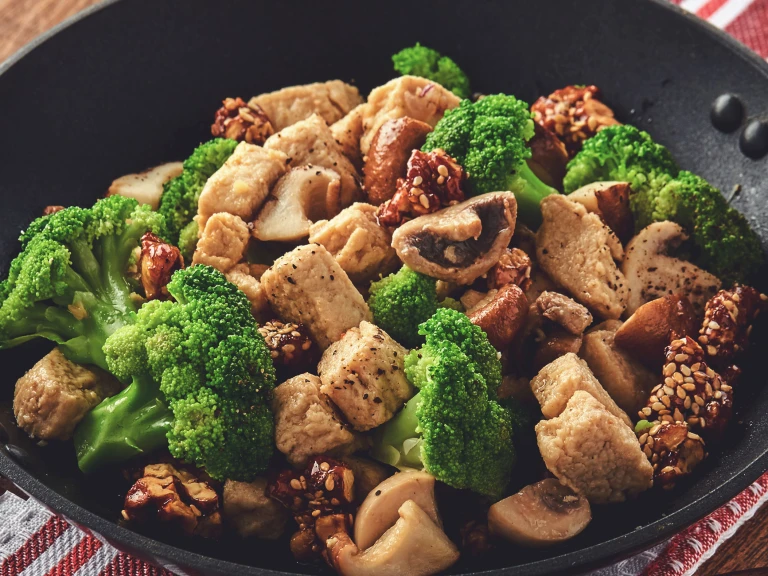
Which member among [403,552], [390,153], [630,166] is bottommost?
Result: [403,552]

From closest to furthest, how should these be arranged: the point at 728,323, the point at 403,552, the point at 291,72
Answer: the point at 403,552
the point at 728,323
the point at 291,72

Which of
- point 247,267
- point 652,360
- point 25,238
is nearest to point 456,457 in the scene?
point 652,360

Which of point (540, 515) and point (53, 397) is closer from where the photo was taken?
point (540, 515)

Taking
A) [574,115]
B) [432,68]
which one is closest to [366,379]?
[574,115]

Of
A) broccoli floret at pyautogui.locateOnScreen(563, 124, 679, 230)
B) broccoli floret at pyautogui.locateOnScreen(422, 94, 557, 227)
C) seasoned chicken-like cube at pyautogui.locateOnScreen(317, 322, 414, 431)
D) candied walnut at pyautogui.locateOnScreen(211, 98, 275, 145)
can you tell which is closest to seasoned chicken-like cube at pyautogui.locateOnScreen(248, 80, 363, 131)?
candied walnut at pyautogui.locateOnScreen(211, 98, 275, 145)

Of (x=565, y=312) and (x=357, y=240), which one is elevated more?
(x=357, y=240)

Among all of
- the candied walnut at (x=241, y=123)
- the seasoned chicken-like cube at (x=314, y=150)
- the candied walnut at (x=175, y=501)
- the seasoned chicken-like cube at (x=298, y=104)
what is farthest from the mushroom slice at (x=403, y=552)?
the seasoned chicken-like cube at (x=298, y=104)

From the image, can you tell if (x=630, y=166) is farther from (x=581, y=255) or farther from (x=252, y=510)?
(x=252, y=510)

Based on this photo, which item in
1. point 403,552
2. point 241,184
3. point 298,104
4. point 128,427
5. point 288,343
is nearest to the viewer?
point 403,552
